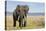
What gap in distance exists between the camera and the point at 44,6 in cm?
125

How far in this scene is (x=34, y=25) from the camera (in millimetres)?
1226

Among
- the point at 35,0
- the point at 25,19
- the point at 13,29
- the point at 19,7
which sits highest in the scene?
the point at 35,0

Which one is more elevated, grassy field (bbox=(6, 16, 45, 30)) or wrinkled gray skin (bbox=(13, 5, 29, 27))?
wrinkled gray skin (bbox=(13, 5, 29, 27))

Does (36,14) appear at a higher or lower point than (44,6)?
lower

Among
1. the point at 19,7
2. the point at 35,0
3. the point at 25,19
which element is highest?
the point at 35,0

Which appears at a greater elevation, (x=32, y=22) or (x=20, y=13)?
(x=20, y=13)

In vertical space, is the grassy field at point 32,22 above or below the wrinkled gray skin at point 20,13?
below

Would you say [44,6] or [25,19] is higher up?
[44,6]
